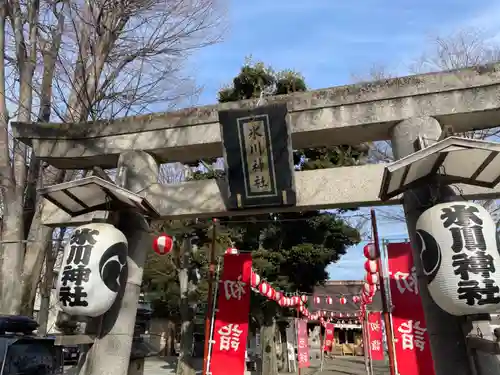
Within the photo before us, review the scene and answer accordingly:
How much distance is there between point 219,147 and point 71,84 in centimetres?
389

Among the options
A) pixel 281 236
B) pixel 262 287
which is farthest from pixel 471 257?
pixel 281 236

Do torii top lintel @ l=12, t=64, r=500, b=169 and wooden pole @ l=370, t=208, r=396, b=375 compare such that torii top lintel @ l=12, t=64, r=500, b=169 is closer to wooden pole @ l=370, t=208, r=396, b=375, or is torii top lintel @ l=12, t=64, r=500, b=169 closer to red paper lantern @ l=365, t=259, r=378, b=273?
wooden pole @ l=370, t=208, r=396, b=375

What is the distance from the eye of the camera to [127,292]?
667 centimetres

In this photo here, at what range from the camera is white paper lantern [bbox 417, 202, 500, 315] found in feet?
15.0

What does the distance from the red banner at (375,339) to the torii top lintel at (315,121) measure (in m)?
15.5

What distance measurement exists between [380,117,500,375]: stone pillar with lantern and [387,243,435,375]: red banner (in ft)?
11.3

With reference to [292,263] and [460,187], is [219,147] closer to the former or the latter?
[460,187]

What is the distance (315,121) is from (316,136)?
0.29 metres

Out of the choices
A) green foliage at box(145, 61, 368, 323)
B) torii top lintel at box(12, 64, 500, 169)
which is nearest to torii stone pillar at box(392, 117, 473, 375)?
torii top lintel at box(12, 64, 500, 169)

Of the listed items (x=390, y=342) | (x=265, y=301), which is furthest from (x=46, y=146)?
(x=265, y=301)

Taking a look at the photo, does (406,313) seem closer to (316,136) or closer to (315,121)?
(316,136)

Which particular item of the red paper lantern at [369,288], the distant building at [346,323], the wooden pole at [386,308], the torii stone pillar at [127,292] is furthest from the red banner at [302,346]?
the distant building at [346,323]

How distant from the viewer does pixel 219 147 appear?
7.21 meters

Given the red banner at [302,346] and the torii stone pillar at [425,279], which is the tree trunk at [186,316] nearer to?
the red banner at [302,346]
